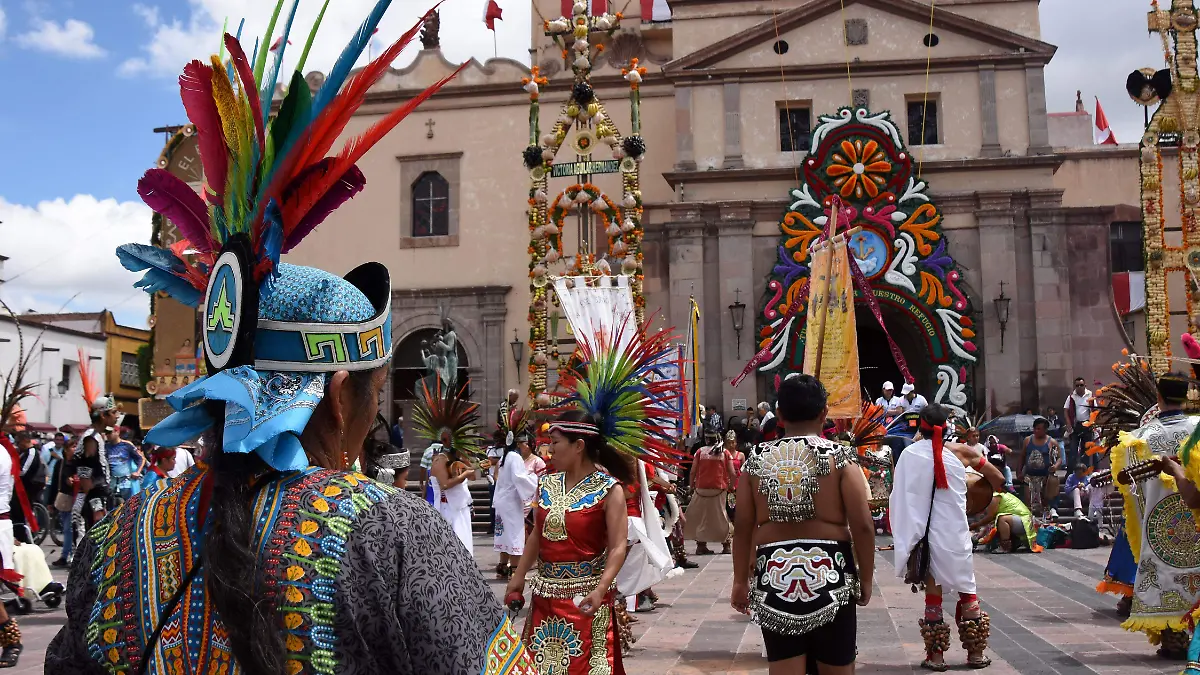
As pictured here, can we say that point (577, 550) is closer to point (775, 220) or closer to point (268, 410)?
point (268, 410)

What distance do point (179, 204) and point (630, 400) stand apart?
15.5ft

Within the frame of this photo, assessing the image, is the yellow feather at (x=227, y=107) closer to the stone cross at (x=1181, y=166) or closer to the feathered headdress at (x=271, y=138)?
the feathered headdress at (x=271, y=138)

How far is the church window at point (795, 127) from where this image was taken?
2609 centimetres

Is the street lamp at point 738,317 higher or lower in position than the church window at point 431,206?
lower

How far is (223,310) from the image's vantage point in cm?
210

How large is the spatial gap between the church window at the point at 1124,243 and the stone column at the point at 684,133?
12389 millimetres

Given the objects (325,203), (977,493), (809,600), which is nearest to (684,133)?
(977,493)

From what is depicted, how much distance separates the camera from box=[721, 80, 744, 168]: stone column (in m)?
25.9

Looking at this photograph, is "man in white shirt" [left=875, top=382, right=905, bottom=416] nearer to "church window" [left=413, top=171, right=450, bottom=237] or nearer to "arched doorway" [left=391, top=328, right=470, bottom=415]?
"arched doorway" [left=391, top=328, right=470, bottom=415]

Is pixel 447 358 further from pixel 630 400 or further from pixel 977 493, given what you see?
pixel 630 400

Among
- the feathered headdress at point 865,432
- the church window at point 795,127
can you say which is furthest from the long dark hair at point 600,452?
the church window at point 795,127

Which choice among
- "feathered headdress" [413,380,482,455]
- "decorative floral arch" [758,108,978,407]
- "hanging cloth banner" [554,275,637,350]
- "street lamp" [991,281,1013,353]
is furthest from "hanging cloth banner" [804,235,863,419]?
A: "street lamp" [991,281,1013,353]

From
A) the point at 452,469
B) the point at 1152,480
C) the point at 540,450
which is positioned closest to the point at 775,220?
the point at 540,450

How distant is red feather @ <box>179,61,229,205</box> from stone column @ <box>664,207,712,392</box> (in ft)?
75.3
